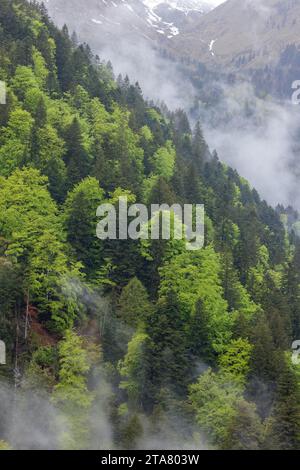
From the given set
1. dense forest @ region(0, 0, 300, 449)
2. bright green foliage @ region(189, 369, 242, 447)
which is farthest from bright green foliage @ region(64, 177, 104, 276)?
bright green foliage @ region(189, 369, 242, 447)

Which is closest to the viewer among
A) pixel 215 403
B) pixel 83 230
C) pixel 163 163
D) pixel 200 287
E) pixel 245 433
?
pixel 245 433

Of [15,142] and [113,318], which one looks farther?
[15,142]

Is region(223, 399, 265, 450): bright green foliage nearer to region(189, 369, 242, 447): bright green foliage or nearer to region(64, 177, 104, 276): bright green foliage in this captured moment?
region(189, 369, 242, 447): bright green foliage

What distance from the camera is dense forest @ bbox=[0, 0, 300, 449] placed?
4456 cm

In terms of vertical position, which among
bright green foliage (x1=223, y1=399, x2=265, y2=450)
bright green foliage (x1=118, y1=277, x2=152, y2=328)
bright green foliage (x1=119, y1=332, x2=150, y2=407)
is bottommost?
bright green foliage (x1=223, y1=399, x2=265, y2=450)

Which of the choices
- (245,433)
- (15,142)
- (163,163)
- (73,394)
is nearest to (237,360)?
(245,433)

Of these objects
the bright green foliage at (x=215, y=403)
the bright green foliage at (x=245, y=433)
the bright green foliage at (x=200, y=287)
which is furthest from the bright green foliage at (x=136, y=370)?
the bright green foliage at (x=245, y=433)

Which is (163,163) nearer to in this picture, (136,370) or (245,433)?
(136,370)

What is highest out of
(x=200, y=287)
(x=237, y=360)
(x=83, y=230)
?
(x=83, y=230)

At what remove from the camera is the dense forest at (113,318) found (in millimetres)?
44562

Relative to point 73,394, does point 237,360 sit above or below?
above

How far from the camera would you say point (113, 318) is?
5634cm

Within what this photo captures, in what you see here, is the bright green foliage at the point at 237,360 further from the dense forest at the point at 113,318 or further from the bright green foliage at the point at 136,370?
the bright green foliage at the point at 136,370

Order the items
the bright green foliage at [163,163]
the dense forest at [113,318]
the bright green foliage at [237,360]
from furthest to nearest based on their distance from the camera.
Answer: the bright green foliage at [163,163] → the bright green foliage at [237,360] → the dense forest at [113,318]
